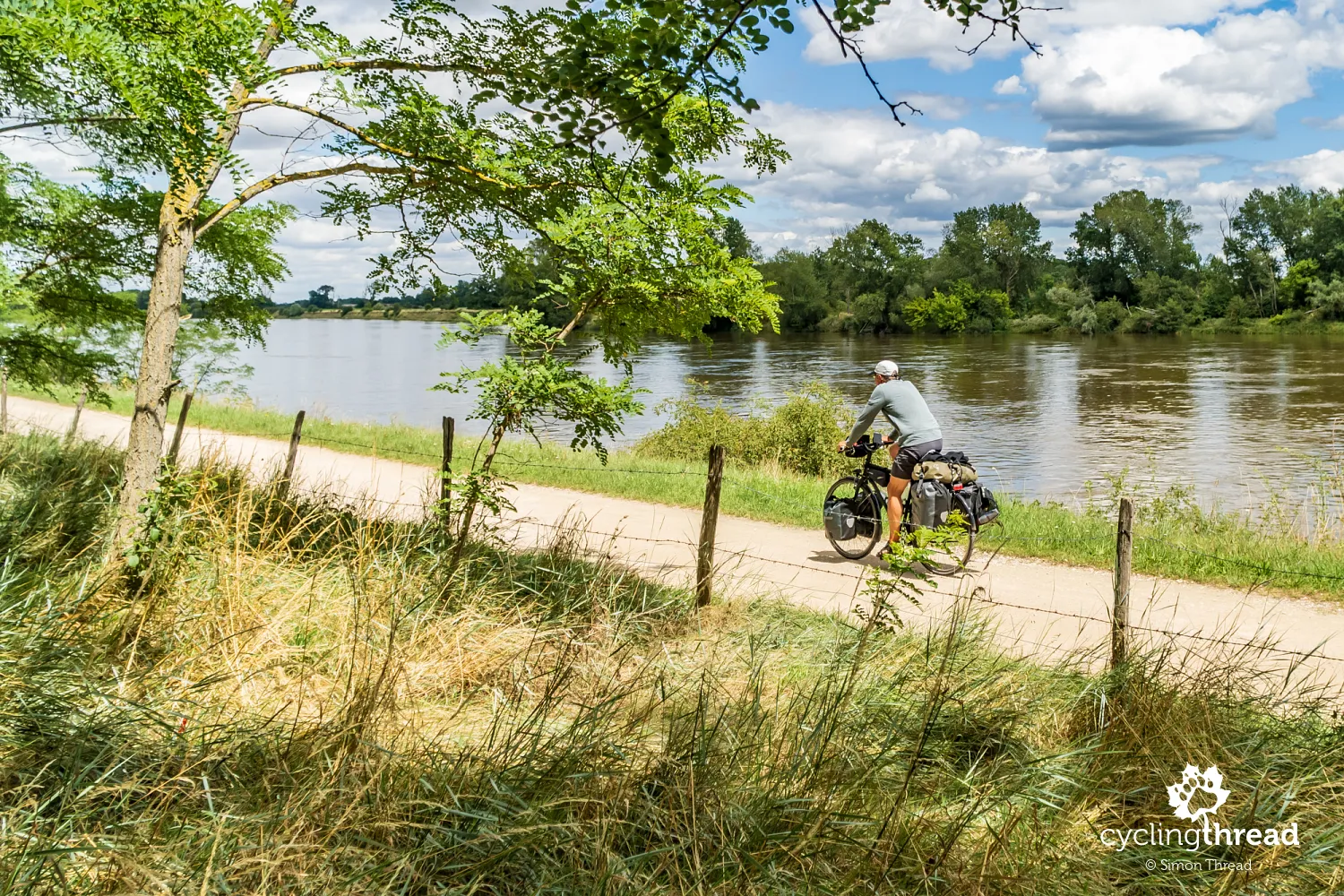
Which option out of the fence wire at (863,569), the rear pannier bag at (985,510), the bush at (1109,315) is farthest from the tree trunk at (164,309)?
the bush at (1109,315)

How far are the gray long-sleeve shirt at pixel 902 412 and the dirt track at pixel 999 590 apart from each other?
4.10ft

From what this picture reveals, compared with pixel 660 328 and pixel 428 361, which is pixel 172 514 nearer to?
pixel 660 328

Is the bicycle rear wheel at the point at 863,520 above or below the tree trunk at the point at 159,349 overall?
below

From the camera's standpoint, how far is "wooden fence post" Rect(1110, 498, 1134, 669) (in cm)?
494

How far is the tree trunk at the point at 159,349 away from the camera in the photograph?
666 cm

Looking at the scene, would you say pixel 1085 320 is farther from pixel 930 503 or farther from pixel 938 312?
pixel 930 503

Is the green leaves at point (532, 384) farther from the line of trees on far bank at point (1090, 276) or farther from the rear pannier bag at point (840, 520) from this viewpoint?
the line of trees on far bank at point (1090, 276)

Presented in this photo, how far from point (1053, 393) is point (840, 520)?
95.6 feet

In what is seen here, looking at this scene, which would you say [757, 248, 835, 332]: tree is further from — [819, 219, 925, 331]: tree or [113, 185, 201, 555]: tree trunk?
[113, 185, 201, 555]: tree trunk

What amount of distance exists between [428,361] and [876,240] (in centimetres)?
5309

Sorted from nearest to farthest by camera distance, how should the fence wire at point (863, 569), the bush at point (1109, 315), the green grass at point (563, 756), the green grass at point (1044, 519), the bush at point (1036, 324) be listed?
the green grass at point (563, 756) < the fence wire at point (863, 569) < the green grass at point (1044, 519) < the bush at point (1109, 315) < the bush at point (1036, 324)

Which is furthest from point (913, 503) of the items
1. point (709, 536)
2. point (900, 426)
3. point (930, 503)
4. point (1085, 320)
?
point (1085, 320)

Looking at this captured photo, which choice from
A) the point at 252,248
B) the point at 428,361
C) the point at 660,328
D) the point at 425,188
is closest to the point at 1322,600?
the point at 660,328

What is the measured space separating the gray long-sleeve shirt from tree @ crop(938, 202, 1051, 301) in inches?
3399
